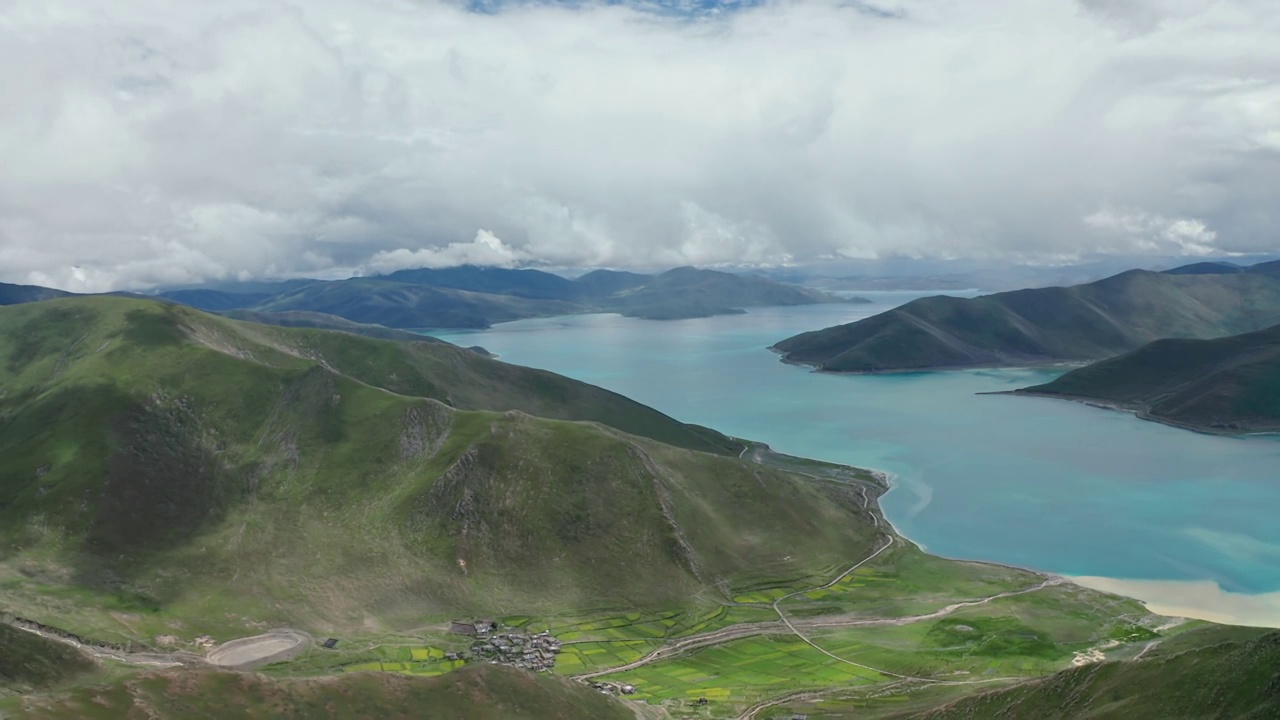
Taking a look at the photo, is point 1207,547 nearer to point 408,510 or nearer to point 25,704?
point 408,510

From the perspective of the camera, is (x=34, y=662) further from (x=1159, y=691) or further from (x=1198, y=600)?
(x=1198, y=600)

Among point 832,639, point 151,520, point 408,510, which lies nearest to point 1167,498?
point 832,639

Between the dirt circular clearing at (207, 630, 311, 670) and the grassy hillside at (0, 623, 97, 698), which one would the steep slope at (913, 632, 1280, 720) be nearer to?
the dirt circular clearing at (207, 630, 311, 670)

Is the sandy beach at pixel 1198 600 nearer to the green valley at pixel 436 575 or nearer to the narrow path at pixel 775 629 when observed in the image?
the green valley at pixel 436 575

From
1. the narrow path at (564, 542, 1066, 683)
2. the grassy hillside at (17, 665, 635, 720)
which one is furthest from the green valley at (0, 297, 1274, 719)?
the narrow path at (564, 542, 1066, 683)

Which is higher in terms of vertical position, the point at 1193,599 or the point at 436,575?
the point at 436,575

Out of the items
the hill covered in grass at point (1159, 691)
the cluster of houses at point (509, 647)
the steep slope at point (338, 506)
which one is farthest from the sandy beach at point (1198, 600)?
the cluster of houses at point (509, 647)

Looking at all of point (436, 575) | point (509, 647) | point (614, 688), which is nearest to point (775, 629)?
point (614, 688)
